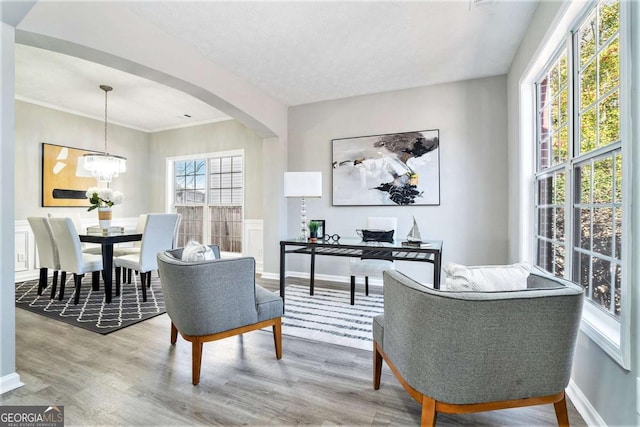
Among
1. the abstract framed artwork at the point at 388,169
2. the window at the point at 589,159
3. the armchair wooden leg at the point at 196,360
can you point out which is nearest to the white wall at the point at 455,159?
the abstract framed artwork at the point at 388,169

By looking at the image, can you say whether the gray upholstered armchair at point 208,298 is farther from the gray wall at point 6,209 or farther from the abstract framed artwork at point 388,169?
the abstract framed artwork at point 388,169

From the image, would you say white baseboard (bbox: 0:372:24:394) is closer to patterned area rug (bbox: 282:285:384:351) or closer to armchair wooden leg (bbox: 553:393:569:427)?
patterned area rug (bbox: 282:285:384:351)

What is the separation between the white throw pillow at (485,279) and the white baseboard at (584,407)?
0.68m

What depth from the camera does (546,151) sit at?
2.67 metres

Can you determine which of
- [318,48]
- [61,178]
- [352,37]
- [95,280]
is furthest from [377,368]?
[61,178]

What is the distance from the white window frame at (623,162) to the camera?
1211 mm

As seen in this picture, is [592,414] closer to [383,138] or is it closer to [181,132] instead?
[383,138]

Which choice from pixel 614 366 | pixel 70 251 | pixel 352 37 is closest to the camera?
pixel 614 366

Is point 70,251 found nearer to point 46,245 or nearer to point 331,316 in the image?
point 46,245

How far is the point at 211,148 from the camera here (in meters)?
5.82

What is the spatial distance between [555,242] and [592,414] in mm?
1239

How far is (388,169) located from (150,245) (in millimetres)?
3108

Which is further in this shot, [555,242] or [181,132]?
[181,132]

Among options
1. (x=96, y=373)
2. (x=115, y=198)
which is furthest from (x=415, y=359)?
(x=115, y=198)
